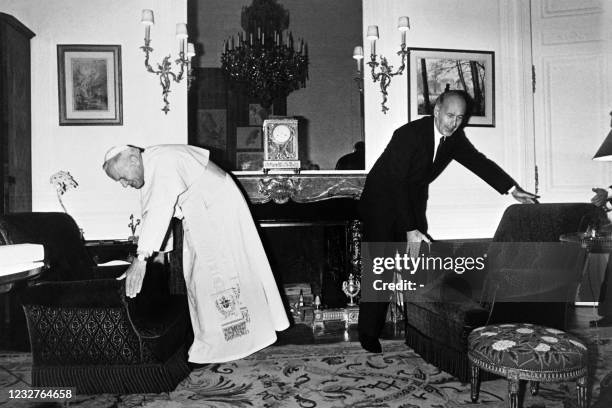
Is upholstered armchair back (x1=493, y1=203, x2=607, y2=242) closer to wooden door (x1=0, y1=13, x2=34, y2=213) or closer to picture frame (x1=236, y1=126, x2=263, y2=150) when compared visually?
picture frame (x1=236, y1=126, x2=263, y2=150)

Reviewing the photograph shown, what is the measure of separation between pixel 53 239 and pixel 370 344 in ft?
6.97

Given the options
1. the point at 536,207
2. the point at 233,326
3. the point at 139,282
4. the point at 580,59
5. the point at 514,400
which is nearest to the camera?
the point at 514,400

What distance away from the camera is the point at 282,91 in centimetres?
414

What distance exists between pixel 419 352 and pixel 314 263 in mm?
1435

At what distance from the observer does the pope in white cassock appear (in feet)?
8.51

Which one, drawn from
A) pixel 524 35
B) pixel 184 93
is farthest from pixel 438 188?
pixel 184 93

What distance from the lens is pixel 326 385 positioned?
8.47ft

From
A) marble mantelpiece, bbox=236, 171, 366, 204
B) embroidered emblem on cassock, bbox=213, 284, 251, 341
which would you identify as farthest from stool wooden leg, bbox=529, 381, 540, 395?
marble mantelpiece, bbox=236, 171, 366, 204

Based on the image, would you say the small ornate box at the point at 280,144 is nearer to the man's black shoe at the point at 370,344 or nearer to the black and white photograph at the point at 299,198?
the black and white photograph at the point at 299,198

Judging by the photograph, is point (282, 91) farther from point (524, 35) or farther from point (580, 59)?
point (580, 59)

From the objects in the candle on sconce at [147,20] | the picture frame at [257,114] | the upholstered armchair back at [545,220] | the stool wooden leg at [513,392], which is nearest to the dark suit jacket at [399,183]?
the upholstered armchair back at [545,220]

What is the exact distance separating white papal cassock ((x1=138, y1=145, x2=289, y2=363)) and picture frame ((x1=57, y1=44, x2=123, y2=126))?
6.16ft

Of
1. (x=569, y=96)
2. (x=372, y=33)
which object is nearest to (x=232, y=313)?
(x=372, y=33)

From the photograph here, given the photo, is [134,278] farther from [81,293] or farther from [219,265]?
[219,265]
